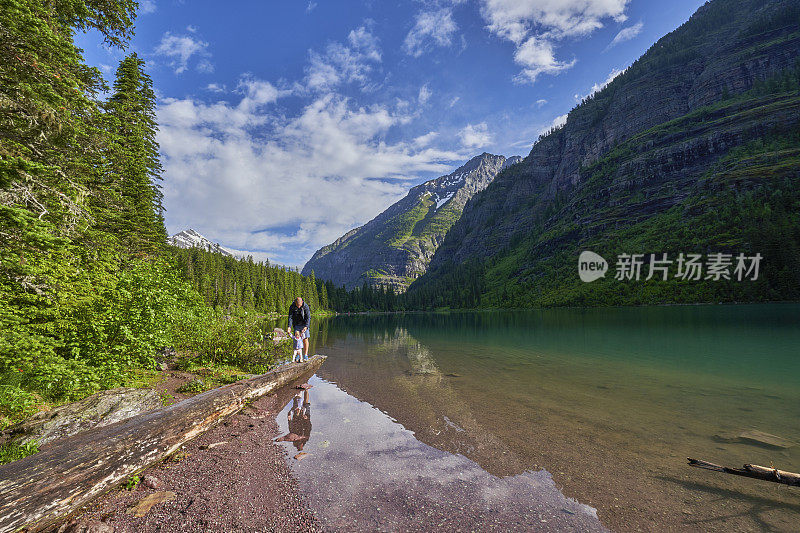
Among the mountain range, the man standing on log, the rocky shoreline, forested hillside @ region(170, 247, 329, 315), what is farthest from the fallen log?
the mountain range

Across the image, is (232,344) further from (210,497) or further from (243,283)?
(243,283)

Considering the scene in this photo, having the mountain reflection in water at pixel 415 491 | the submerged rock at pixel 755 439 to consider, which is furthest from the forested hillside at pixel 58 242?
the submerged rock at pixel 755 439

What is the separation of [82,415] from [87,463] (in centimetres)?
334

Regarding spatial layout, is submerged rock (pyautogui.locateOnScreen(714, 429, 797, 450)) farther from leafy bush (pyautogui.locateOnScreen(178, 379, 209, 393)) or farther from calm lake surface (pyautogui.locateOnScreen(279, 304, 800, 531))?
leafy bush (pyautogui.locateOnScreen(178, 379, 209, 393))

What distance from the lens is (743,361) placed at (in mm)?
18484

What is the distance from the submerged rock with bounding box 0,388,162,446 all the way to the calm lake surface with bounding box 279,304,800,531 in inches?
160

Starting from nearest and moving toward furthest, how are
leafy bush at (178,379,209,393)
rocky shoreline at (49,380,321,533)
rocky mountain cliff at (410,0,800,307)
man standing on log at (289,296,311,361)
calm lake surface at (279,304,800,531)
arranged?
rocky shoreline at (49,380,321,533)
calm lake surface at (279,304,800,531)
leafy bush at (178,379,209,393)
man standing on log at (289,296,311,361)
rocky mountain cliff at (410,0,800,307)

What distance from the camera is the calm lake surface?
5.59 meters

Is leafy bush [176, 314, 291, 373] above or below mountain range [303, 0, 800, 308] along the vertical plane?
below

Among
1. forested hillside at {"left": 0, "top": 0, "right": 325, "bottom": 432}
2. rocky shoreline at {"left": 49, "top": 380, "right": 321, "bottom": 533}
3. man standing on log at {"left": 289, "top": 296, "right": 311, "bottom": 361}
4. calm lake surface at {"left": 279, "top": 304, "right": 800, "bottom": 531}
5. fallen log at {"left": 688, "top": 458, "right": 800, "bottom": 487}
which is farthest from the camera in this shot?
man standing on log at {"left": 289, "top": 296, "right": 311, "bottom": 361}

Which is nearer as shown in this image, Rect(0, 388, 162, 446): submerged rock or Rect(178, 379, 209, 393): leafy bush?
Rect(0, 388, 162, 446): submerged rock

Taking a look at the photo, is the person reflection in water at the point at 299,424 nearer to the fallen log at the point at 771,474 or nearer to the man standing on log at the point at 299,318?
Result: the man standing on log at the point at 299,318

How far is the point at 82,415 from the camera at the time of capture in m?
7.43

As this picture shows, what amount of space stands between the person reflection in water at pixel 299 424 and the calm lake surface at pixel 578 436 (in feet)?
0.85
